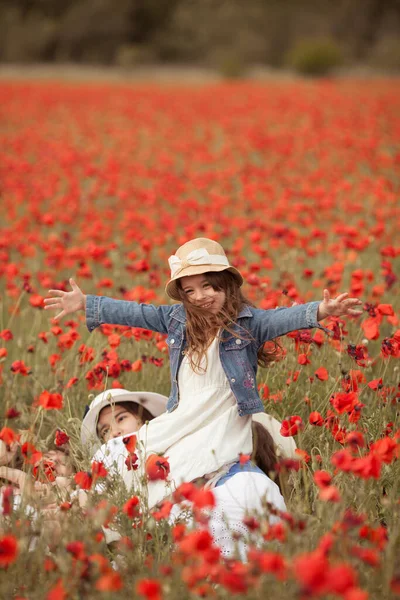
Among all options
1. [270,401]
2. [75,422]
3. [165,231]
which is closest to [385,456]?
[270,401]

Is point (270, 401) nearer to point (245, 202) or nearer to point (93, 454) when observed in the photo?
point (93, 454)

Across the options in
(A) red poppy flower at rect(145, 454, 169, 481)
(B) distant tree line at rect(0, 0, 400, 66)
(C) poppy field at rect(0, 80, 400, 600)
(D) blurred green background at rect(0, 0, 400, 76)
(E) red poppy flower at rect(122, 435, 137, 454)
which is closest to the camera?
(C) poppy field at rect(0, 80, 400, 600)

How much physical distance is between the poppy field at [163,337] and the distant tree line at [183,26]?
Answer: 2894cm

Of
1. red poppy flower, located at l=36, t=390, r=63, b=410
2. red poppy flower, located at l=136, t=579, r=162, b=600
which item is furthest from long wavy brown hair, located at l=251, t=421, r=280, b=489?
red poppy flower, located at l=136, t=579, r=162, b=600

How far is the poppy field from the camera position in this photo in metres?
1.86

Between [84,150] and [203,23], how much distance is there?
3615 centimetres

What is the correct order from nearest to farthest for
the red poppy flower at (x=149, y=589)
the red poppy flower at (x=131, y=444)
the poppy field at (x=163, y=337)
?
the red poppy flower at (x=149, y=589) → the poppy field at (x=163, y=337) → the red poppy flower at (x=131, y=444)

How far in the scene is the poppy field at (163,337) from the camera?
73.4 inches

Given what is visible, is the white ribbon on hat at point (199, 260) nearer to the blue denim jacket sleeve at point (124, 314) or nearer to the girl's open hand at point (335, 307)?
the blue denim jacket sleeve at point (124, 314)

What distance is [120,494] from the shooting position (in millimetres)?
2389

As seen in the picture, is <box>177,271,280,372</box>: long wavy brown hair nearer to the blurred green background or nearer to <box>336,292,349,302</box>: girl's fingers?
<box>336,292,349,302</box>: girl's fingers

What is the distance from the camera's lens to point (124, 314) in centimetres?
296

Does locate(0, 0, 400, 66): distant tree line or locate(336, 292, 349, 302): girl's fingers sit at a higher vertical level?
locate(0, 0, 400, 66): distant tree line

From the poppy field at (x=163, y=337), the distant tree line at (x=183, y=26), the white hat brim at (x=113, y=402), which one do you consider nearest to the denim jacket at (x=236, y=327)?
the poppy field at (x=163, y=337)
